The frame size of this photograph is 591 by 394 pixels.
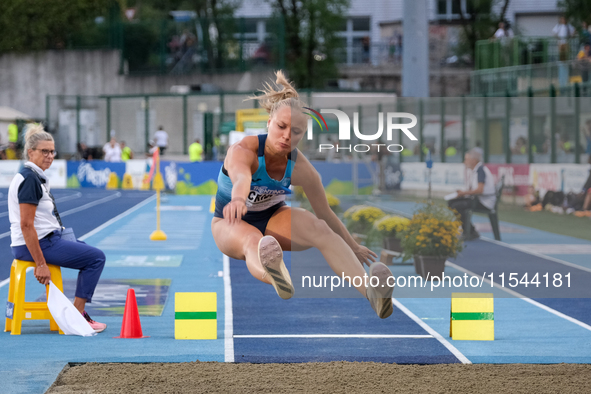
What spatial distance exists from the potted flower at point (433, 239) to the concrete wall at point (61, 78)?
92.9 feet

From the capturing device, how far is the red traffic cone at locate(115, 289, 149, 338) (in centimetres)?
788

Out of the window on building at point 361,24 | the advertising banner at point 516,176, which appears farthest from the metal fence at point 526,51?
the window on building at point 361,24

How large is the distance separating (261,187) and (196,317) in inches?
142

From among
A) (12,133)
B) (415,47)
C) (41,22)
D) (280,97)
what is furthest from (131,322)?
(41,22)

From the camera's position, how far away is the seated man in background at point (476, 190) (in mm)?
14867

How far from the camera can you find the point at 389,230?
11195mm

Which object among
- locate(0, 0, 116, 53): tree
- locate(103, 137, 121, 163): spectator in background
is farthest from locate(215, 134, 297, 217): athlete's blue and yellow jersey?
locate(0, 0, 116, 53): tree

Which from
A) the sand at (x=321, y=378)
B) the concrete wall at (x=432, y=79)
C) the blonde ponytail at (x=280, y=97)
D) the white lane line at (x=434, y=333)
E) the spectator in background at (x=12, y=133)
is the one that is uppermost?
the concrete wall at (x=432, y=79)

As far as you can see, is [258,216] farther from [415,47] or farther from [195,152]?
[195,152]

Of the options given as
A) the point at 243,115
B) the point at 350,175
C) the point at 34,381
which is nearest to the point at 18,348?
the point at 34,381

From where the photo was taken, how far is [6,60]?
38.3 meters

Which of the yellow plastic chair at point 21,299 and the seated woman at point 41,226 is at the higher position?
the seated woman at point 41,226

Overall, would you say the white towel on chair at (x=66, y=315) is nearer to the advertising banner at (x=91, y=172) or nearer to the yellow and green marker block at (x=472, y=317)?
the yellow and green marker block at (x=472, y=317)

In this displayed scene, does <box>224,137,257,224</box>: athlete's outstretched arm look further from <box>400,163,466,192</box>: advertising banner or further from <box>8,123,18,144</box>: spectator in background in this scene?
<box>8,123,18,144</box>: spectator in background
